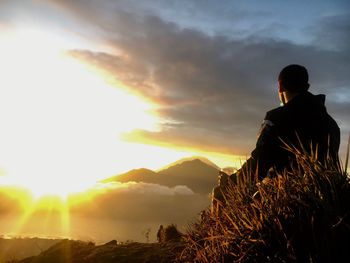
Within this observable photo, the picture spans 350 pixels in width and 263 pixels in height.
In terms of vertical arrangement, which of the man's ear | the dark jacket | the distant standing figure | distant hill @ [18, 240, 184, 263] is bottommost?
distant hill @ [18, 240, 184, 263]

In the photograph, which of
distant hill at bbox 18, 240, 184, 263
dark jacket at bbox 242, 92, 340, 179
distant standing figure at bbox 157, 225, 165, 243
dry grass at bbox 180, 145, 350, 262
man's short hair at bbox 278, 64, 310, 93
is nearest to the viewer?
dry grass at bbox 180, 145, 350, 262

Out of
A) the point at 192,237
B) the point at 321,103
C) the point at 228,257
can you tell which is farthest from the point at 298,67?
the point at 228,257

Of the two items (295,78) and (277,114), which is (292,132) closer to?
(277,114)

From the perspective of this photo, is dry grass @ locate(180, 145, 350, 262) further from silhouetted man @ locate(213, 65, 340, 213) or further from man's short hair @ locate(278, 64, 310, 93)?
man's short hair @ locate(278, 64, 310, 93)

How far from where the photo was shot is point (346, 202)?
4.62 meters

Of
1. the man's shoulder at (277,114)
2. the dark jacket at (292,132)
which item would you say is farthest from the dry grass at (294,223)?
the man's shoulder at (277,114)

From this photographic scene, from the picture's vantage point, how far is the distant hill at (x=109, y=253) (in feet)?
29.2

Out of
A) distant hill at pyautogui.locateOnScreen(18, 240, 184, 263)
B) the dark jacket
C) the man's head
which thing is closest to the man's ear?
the man's head

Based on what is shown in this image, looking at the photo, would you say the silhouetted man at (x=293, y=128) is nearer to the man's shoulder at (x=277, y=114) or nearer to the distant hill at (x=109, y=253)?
the man's shoulder at (x=277, y=114)

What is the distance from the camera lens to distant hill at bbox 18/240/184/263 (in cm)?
891

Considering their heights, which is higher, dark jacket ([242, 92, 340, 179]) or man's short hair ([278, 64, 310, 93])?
man's short hair ([278, 64, 310, 93])

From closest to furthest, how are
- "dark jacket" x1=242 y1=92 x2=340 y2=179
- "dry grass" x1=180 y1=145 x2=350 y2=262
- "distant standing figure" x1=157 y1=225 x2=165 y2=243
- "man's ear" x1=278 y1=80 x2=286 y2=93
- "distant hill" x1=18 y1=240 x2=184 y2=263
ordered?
1. "dry grass" x1=180 y1=145 x2=350 y2=262
2. "dark jacket" x1=242 y1=92 x2=340 y2=179
3. "man's ear" x1=278 y1=80 x2=286 y2=93
4. "distant hill" x1=18 y1=240 x2=184 y2=263
5. "distant standing figure" x1=157 y1=225 x2=165 y2=243

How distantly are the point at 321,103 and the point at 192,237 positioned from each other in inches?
99.4

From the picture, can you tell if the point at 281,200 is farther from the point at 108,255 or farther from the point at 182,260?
the point at 108,255
